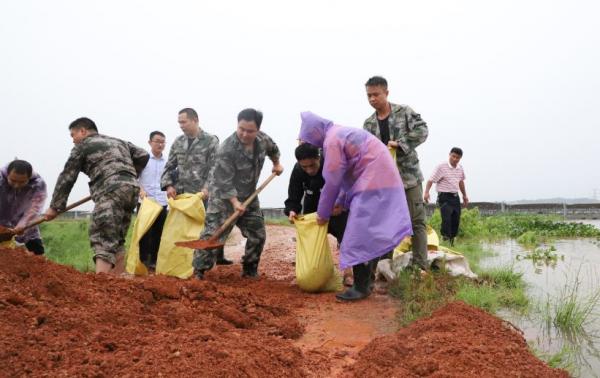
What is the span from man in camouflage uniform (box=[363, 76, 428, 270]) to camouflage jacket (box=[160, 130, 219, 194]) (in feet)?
6.28

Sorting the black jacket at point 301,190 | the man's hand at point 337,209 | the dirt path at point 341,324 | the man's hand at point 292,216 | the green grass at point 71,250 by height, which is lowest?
the dirt path at point 341,324

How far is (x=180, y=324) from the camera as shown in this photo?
277 cm

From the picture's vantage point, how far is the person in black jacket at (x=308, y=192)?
4129 mm

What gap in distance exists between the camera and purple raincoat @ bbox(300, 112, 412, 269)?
11.6 feet

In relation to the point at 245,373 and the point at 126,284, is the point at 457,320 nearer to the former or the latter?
the point at 245,373

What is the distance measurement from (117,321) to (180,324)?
335 millimetres

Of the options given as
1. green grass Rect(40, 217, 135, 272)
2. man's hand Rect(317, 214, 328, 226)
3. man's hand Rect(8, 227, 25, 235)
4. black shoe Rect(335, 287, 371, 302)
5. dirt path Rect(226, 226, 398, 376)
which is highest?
man's hand Rect(317, 214, 328, 226)

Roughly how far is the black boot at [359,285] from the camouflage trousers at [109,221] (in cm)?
194

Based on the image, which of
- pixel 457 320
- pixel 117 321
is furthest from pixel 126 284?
pixel 457 320

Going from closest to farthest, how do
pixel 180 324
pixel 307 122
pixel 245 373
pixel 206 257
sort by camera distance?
pixel 245 373 < pixel 180 324 < pixel 307 122 < pixel 206 257

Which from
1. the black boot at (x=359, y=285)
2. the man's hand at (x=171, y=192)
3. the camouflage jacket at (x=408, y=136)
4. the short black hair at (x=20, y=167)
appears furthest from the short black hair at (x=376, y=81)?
the short black hair at (x=20, y=167)

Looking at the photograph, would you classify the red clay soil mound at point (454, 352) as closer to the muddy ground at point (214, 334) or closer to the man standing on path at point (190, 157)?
the muddy ground at point (214, 334)

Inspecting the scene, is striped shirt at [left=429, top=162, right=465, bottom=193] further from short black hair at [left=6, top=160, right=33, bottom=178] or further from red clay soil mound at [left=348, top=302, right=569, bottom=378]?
short black hair at [left=6, top=160, right=33, bottom=178]

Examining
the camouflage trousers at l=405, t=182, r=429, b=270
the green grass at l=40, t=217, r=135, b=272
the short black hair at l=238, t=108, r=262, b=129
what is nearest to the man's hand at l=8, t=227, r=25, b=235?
the green grass at l=40, t=217, r=135, b=272
